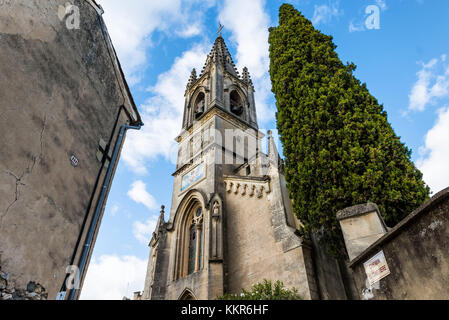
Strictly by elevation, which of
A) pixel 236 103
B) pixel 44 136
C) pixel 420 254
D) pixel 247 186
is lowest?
pixel 420 254

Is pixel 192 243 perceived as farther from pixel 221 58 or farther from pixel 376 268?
pixel 221 58

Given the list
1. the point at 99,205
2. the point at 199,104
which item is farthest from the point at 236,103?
the point at 99,205

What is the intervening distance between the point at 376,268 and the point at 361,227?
1.20 meters

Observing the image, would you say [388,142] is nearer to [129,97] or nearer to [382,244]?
[382,244]

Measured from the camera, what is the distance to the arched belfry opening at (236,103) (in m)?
21.5

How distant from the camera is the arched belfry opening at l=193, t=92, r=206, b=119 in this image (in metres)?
20.8

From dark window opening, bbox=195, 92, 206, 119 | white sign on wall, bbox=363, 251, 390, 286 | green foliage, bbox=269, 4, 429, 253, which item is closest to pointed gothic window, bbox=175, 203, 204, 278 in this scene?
green foliage, bbox=269, 4, 429, 253

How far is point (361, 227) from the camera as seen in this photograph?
17.7 feet

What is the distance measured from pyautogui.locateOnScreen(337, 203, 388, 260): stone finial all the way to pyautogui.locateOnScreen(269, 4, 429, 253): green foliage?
79.4 inches

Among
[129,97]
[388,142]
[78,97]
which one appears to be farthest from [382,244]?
[129,97]

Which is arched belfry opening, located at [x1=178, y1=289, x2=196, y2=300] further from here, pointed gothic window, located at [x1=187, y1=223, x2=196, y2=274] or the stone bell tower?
pointed gothic window, located at [x1=187, y1=223, x2=196, y2=274]

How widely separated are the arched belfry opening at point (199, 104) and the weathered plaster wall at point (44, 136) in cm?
1372

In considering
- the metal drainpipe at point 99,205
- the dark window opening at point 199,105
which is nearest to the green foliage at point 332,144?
the metal drainpipe at point 99,205

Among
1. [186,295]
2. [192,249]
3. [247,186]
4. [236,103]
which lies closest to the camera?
[186,295]
